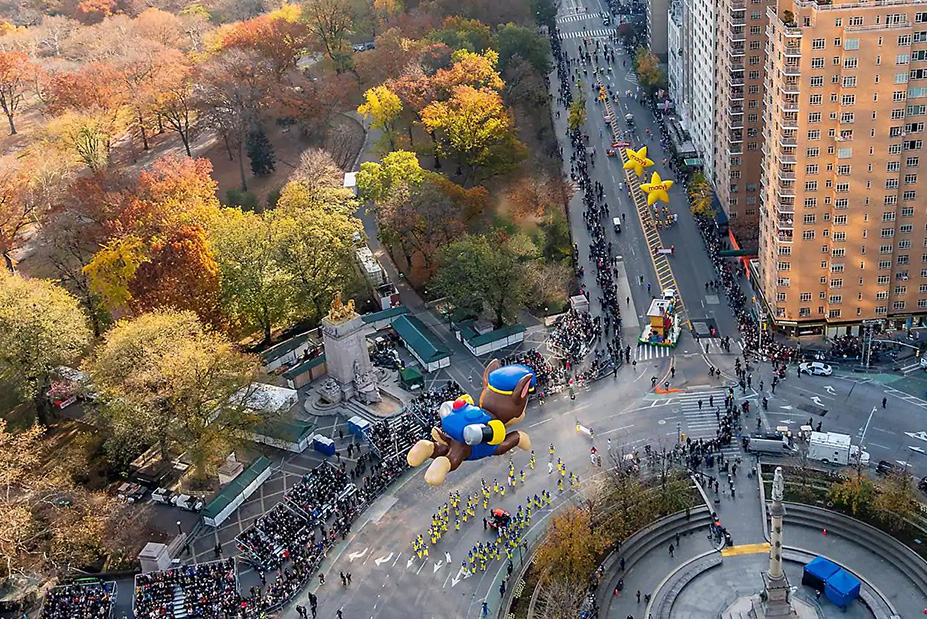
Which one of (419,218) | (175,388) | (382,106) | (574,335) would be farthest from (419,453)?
(382,106)

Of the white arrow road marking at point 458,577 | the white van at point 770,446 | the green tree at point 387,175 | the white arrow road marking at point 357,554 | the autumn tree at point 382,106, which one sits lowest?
the white van at point 770,446

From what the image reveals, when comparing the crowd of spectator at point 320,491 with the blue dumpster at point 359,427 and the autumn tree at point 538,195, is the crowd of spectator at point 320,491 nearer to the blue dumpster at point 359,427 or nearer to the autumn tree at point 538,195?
the blue dumpster at point 359,427

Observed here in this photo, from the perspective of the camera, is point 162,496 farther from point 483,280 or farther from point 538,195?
point 538,195

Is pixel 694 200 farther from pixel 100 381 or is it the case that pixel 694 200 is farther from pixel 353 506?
pixel 100 381

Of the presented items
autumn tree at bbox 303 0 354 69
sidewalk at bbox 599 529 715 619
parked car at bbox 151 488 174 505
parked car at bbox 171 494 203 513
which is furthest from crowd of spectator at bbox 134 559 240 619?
autumn tree at bbox 303 0 354 69

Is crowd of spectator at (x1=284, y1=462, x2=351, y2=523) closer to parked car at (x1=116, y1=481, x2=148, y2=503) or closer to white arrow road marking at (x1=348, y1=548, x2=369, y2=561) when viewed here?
white arrow road marking at (x1=348, y1=548, x2=369, y2=561)

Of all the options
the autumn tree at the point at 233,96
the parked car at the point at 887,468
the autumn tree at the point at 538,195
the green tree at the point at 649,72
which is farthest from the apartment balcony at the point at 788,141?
the autumn tree at the point at 233,96
